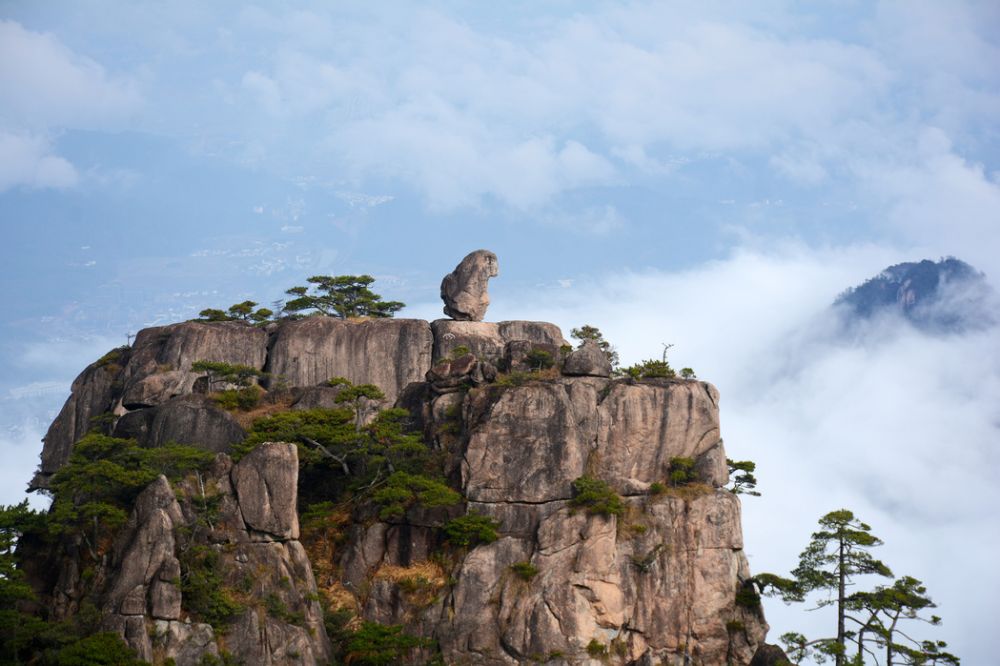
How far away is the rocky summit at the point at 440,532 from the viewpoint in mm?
53562

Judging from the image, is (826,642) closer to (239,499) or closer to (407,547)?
(407,547)

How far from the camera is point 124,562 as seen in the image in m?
52.4

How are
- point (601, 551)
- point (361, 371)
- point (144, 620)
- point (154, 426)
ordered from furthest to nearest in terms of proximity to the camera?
point (361, 371), point (154, 426), point (601, 551), point (144, 620)

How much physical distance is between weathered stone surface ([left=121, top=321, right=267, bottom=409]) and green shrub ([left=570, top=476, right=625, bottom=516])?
2439cm

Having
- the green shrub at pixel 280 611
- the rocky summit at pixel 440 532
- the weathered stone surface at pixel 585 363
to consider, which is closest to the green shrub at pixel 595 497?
the rocky summit at pixel 440 532

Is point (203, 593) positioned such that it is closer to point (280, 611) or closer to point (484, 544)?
point (280, 611)

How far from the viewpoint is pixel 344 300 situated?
85375mm

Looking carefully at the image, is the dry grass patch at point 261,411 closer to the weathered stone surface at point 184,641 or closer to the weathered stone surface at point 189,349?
the weathered stone surface at point 189,349

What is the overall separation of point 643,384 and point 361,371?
62.2ft

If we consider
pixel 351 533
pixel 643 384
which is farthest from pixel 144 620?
pixel 643 384

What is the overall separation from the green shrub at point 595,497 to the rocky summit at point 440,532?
4.5 inches

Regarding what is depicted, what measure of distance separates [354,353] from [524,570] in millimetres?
22924

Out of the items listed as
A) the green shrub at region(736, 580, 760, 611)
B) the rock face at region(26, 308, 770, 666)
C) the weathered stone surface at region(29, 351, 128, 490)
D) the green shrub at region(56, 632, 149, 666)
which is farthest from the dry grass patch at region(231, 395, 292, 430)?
the green shrub at region(736, 580, 760, 611)

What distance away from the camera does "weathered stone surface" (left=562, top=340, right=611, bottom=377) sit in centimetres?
6506
